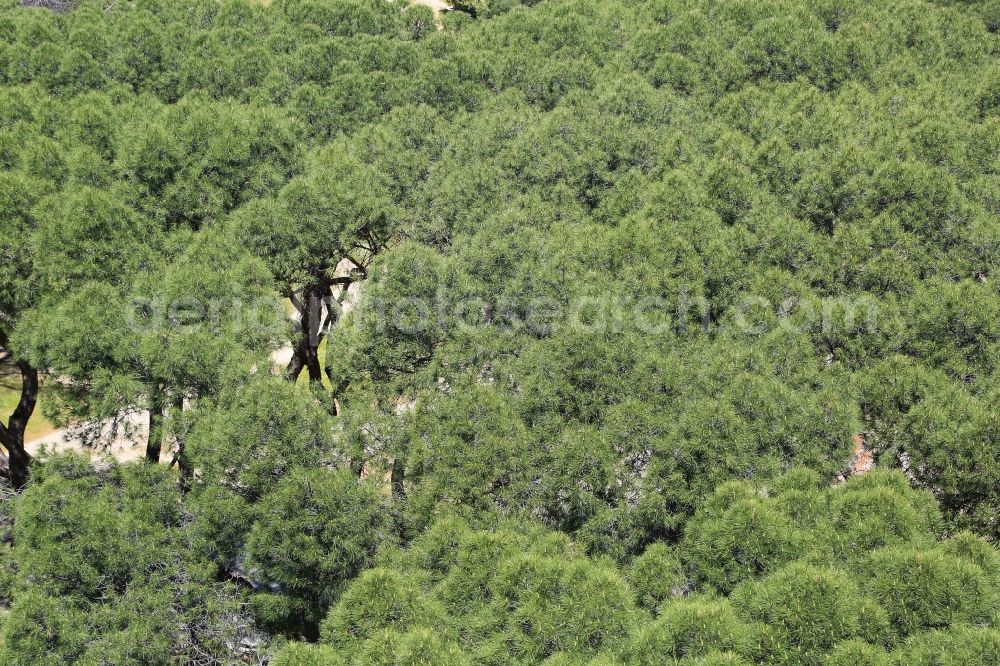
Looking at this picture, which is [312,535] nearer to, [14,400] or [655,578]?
[655,578]

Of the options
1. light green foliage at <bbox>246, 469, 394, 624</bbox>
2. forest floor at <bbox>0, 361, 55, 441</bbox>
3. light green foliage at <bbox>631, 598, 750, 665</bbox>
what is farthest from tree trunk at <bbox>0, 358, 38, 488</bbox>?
light green foliage at <bbox>631, 598, 750, 665</bbox>

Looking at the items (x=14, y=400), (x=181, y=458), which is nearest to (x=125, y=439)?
(x=181, y=458)

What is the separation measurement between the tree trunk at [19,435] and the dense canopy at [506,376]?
89 millimetres

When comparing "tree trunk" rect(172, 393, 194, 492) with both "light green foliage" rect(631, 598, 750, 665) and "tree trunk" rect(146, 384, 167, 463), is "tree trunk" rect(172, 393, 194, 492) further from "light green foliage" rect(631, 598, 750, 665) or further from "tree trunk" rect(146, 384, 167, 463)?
"light green foliage" rect(631, 598, 750, 665)

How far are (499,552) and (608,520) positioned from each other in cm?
257

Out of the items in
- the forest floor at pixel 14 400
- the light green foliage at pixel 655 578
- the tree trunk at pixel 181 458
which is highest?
the light green foliage at pixel 655 578

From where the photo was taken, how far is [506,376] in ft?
57.1

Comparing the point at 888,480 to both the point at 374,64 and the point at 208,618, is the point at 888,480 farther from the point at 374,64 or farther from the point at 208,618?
the point at 374,64

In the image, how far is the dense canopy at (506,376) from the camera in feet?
40.9

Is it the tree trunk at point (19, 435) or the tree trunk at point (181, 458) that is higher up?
the tree trunk at point (181, 458)

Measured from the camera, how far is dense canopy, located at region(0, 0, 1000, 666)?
1245cm

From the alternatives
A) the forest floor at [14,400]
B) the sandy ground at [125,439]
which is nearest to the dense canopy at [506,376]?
the forest floor at [14,400]

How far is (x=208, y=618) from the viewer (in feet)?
47.4

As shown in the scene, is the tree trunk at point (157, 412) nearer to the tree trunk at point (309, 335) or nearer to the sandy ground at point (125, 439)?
the sandy ground at point (125, 439)
